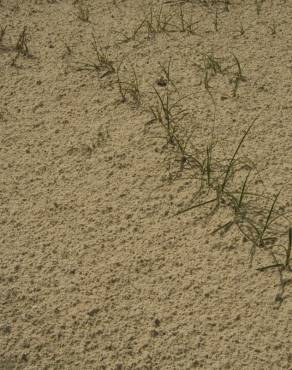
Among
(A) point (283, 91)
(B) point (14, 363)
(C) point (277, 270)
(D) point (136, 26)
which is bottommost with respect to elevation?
(B) point (14, 363)

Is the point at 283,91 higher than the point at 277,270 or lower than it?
higher

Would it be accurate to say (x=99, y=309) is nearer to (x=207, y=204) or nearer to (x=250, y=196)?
(x=207, y=204)

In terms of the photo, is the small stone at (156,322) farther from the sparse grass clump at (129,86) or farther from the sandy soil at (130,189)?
the sparse grass clump at (129,86)

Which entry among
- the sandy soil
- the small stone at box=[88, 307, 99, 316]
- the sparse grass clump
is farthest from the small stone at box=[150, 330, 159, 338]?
the sparse grass clump

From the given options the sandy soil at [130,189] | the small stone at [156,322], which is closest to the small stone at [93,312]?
the sandy soil at [130,189]

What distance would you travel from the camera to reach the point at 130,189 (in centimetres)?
226

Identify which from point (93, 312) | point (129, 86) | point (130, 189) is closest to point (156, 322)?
point (93, 312)

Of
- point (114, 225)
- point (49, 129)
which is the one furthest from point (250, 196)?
point (49, 129)

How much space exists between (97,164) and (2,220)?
18.3 inches

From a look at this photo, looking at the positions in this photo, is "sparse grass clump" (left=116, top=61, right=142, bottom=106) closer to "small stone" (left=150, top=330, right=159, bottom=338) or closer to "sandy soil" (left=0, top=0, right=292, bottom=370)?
"sandy soil" (left=0, top=0, right=292, bottom=370)

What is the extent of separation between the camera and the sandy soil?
72.9 inches

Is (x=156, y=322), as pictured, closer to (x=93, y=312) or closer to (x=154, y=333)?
(x=154, y=333)

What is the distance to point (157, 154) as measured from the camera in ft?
7.81

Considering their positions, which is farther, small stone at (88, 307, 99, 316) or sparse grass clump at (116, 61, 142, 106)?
sparse grass clump at (116, 61, 142, 106)
